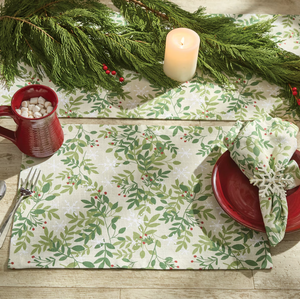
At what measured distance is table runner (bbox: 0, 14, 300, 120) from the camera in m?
1.11

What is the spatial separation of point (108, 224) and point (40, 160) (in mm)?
276

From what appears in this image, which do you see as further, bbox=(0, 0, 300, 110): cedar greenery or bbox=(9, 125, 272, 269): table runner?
bbox=(0, 0, 300, 110): cedar greenery

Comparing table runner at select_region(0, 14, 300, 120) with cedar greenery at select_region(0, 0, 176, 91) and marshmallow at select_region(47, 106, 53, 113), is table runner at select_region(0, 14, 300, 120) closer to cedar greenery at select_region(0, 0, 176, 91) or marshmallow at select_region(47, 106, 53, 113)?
cedar greenery at select_region(0, 0, 176, 91)

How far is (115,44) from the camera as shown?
1127 millimetres

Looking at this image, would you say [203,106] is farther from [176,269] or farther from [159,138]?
[176,269]

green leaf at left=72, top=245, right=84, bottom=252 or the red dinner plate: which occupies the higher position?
the red dinner plate

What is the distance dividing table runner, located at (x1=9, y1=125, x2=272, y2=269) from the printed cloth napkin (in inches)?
3.2

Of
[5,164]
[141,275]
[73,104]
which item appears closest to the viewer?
[141,275]

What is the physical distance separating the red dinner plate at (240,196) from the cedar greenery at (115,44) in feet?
1.14

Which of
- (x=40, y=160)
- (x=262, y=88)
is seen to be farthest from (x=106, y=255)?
(x=262, y=88)

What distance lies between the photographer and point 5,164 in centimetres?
100

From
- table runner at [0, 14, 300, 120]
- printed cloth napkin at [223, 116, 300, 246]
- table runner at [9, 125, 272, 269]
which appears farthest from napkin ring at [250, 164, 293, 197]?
table runner at [0, 14, 300, 120]

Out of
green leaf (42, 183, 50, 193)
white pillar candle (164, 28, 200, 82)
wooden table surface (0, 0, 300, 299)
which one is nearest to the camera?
wooden table surface (0, 0, 300, 299)

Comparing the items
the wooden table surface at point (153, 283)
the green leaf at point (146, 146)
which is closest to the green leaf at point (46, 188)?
the wooden table surface at point (153, 283)
